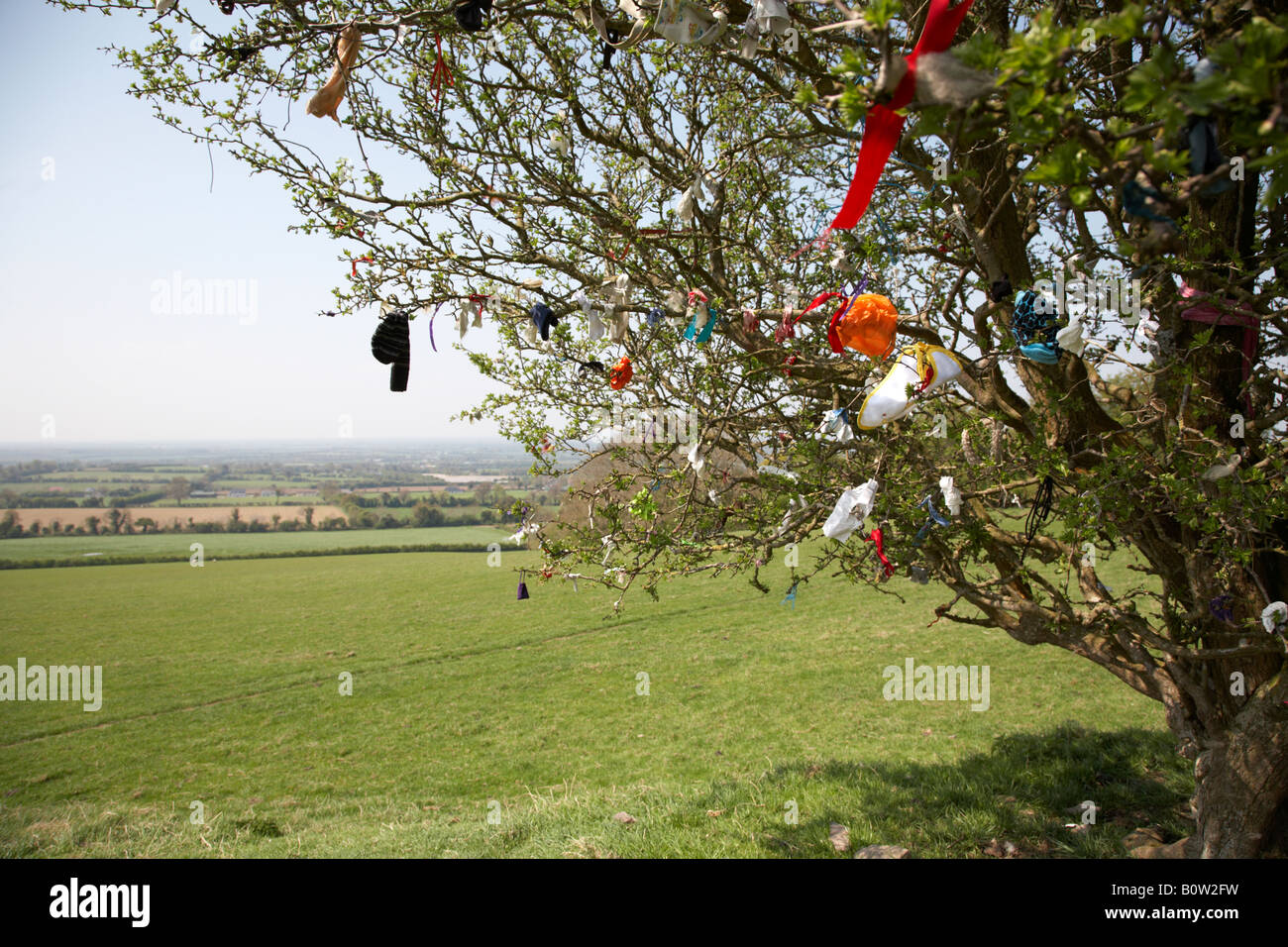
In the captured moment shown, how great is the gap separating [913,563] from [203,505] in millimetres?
58780

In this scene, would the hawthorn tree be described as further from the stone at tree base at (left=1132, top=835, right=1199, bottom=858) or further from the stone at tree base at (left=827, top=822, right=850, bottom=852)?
the stone at tree base at (left=827, top=822, right=850, bottom=852)

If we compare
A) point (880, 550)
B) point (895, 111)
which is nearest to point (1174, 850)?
point (880, 550)

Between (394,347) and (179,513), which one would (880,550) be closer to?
(394,347)

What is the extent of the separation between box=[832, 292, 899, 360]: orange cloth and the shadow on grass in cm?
375

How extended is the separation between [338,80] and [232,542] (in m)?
46.4

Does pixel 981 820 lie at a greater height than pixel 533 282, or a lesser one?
lesser

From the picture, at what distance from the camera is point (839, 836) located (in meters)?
4.95

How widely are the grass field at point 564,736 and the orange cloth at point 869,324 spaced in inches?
148

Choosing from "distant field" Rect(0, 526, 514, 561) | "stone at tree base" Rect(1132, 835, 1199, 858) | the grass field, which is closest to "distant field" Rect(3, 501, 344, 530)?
"distant field" Rect(0, 526, 514, 561)

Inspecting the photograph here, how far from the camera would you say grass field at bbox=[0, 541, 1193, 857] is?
557 centimetres

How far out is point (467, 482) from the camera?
5606 centimetres
